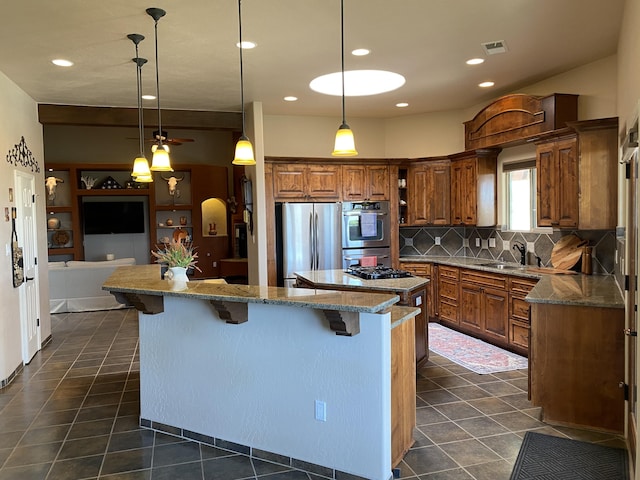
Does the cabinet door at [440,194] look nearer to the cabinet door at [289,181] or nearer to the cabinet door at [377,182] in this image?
the cabinet door at [377,182]

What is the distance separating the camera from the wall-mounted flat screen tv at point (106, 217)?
1080cm

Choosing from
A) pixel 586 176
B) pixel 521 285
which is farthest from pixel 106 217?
pixel 586 176

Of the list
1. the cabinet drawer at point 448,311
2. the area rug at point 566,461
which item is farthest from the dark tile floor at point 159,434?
the cabinet drawer at point 448,311

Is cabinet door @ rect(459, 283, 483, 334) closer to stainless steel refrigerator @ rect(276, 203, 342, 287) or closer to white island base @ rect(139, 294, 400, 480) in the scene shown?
stainless steel refrigerator @ rect(276, 203, 342, 287)

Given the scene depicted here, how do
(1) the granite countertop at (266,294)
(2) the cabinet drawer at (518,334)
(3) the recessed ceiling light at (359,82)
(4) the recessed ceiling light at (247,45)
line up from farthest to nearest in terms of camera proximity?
1. (3) the recessed ceiling light at (359,82)
2. (2) the cabinet drawer at (518,334)
3. (4) the recessed ceiling light at (247,45)
4. (1) the granite countertop at (266,294)

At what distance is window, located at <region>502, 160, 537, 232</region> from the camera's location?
19.2 ft

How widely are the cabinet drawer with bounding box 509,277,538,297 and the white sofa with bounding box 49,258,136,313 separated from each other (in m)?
6.02

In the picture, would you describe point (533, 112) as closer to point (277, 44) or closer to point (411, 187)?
point (411, 187)

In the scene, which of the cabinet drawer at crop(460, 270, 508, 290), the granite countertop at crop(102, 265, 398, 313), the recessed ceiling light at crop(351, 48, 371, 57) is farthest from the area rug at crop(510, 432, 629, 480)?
the recessed ceiling light at crop(351, 48, 371, 57)

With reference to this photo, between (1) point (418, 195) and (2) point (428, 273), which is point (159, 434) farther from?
(1) point (418, 195)

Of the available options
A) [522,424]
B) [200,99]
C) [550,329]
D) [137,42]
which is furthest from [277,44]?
[522,424]

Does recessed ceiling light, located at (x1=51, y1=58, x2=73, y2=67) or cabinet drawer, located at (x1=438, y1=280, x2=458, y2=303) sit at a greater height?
recessed ceiling light, located at (x1=51, y1=58, x2=73, y2=67)

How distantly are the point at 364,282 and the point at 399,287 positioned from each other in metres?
0.36

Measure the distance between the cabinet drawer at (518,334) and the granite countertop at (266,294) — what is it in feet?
9.66
